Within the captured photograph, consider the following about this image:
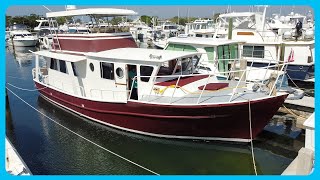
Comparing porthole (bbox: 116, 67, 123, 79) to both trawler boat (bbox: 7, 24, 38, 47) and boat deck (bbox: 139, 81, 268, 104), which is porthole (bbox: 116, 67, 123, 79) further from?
trawler boat (bbox: 7, 24, 38, 47)

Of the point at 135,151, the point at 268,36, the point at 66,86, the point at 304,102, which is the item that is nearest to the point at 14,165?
the point at 135,151

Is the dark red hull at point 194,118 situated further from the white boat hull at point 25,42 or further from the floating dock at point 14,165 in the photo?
the white boat hull at point 25,42

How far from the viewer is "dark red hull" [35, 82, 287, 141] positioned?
8.77 metres

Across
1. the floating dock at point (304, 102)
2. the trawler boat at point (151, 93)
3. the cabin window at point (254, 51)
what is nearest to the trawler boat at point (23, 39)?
the trawler boat at point (151, 93)

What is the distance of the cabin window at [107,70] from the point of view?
1058 cm

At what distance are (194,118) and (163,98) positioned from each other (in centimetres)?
121

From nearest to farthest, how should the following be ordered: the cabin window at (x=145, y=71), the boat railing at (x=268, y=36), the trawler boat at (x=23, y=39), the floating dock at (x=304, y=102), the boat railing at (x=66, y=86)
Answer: the cabin window at (x=145, y=71) → the floating dock at (x=304, y=102) → the boat railing at (x=66, y=86) → the boat railing at (x=268, y=36) → the trawler boat at (x=23, y=39)

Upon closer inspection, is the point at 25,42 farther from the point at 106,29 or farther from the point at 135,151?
the point at 135,151

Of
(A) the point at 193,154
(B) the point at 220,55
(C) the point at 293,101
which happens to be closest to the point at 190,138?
(A) the point at 193,154

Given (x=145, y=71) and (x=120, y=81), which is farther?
(x=120, y=81)

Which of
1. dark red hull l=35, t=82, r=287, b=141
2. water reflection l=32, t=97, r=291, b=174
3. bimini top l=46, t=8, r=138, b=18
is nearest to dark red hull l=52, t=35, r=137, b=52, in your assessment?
bimini top l=46, t=8, r=138, b=18

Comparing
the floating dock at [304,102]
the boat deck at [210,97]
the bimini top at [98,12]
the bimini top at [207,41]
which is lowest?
the floating dock at [304,102]

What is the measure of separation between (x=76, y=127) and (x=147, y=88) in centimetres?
364

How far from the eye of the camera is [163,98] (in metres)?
9.51
